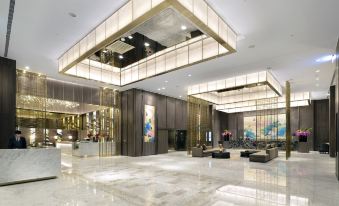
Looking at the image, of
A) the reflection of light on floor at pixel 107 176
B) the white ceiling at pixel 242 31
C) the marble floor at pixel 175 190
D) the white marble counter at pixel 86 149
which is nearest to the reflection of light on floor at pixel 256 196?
the marble floor at pixel 175 190

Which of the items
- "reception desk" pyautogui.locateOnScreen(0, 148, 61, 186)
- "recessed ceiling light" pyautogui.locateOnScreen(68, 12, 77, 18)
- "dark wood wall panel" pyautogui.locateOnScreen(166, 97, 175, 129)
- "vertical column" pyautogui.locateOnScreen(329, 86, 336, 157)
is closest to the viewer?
"recessed ceiling light" pyautogui.locateOnScreen(68, 12, 77, 18)

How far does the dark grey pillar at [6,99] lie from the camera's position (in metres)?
8.97

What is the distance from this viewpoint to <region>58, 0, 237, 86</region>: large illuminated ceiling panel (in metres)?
5.46

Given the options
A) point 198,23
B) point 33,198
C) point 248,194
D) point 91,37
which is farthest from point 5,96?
point 248,194

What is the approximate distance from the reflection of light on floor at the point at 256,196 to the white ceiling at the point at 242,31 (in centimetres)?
472

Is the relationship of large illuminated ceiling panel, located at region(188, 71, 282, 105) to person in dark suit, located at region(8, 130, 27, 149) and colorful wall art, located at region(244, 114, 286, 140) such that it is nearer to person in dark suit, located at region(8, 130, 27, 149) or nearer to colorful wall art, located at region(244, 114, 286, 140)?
colorful wall art, located at region(244, 114, 286, 140)

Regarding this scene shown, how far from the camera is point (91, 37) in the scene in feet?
23.6

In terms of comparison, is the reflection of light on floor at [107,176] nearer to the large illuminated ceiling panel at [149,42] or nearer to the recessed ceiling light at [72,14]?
the large illuminated ceiling panel at [149,42]

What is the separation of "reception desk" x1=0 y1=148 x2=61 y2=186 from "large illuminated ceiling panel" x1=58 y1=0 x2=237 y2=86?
11.1ft

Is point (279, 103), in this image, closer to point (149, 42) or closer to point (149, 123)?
point (149, 123)

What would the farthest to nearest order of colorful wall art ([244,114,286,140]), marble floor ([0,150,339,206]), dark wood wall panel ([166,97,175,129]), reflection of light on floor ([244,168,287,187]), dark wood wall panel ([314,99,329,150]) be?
colorful wall art ([244,114,286,140]) → dark wood wall panel ([314,99,329,150]) → dark wood wall panel ([166,97,175,129]) → reflection of light on floor ([244,168,287,187]) → marble floor ([0,150,339,206])

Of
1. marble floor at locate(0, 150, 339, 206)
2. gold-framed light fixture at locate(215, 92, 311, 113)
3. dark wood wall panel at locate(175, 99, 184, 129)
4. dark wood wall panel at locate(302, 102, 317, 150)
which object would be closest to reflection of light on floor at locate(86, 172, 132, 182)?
marble floor at locate(0, 150, 339, 206)

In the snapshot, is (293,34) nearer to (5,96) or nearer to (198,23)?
(198,23)

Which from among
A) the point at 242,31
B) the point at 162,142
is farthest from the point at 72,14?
the point at 162,142
